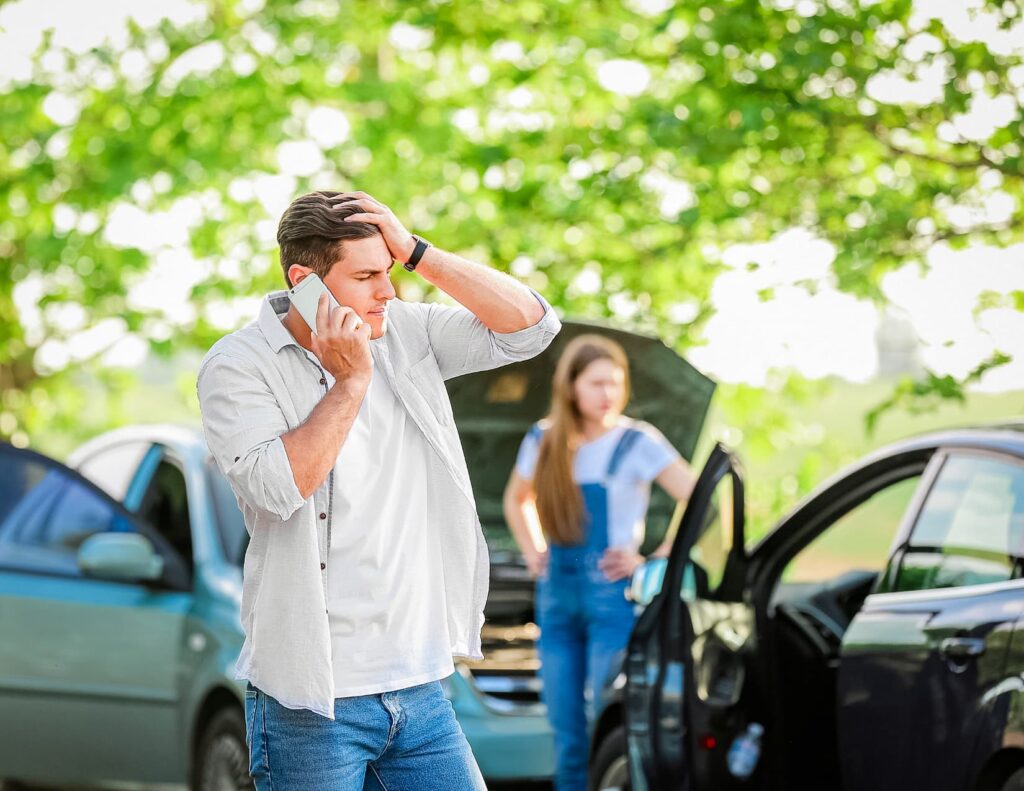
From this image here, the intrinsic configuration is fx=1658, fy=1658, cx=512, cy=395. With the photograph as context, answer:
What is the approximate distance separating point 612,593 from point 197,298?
8286 mm

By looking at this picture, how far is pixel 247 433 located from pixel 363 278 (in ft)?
1.28

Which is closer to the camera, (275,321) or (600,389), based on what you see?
(275,321)

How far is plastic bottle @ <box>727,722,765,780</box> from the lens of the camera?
505 cm

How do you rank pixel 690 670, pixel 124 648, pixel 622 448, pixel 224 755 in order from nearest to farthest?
1. pixel 690 670
2. pixel 622 448
3. pixel 224 755
4. pixel 124 648

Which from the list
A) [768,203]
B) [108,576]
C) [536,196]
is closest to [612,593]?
[108,576]

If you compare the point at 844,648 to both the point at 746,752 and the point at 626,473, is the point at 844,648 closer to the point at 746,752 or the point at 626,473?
the point at 746,752

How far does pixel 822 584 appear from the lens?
5773 millimetres

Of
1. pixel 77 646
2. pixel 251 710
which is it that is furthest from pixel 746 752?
pixel 77 646

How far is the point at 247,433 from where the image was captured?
3.06 m

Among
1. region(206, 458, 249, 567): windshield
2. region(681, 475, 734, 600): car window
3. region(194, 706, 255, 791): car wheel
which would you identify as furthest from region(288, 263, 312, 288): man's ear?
region(206, 458, 249, 567): windshield

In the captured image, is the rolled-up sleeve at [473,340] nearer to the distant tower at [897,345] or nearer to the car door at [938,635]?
the car door at [938,635]

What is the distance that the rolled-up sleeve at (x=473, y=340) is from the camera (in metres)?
3.44

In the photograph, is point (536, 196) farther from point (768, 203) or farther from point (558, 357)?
point (558, 357)

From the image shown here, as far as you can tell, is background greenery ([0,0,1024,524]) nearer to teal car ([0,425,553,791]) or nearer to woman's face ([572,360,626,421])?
woman's face ([572,360,626,421])
